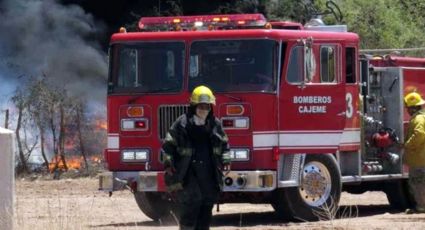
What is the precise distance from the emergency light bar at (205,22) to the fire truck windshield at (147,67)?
1.13 feet

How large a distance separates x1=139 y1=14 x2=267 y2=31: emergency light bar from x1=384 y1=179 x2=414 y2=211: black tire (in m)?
4.03

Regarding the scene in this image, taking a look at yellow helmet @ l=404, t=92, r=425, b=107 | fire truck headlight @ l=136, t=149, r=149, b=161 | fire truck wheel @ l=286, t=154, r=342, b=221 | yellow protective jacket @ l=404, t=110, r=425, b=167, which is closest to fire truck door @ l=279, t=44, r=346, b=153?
fire truck wheel @ l=286, t=154, r=342, b=221

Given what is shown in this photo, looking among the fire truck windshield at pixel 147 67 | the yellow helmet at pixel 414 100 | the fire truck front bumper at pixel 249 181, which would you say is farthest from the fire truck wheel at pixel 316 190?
the fire truck windshield at pixel 147 67

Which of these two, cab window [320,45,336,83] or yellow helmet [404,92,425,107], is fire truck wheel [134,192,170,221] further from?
yellow helmet [404,92,425,107]

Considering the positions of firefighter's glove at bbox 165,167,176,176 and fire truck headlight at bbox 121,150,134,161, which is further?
fire truck headlight at bbox 121,150,134,161

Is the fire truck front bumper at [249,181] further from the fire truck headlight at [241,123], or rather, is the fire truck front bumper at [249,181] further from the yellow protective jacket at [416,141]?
the yellow protective jacket at [416,141]

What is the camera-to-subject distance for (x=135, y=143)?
15.0 meters

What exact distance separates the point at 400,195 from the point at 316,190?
277 cm

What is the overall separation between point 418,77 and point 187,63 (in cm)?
423

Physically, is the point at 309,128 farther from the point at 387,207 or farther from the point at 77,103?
the point at 77,103

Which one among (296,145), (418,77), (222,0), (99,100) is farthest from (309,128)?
(222,0)

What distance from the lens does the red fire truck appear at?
14500mm

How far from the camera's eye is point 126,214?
17359 millimetres

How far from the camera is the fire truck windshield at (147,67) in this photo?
1485 cm
